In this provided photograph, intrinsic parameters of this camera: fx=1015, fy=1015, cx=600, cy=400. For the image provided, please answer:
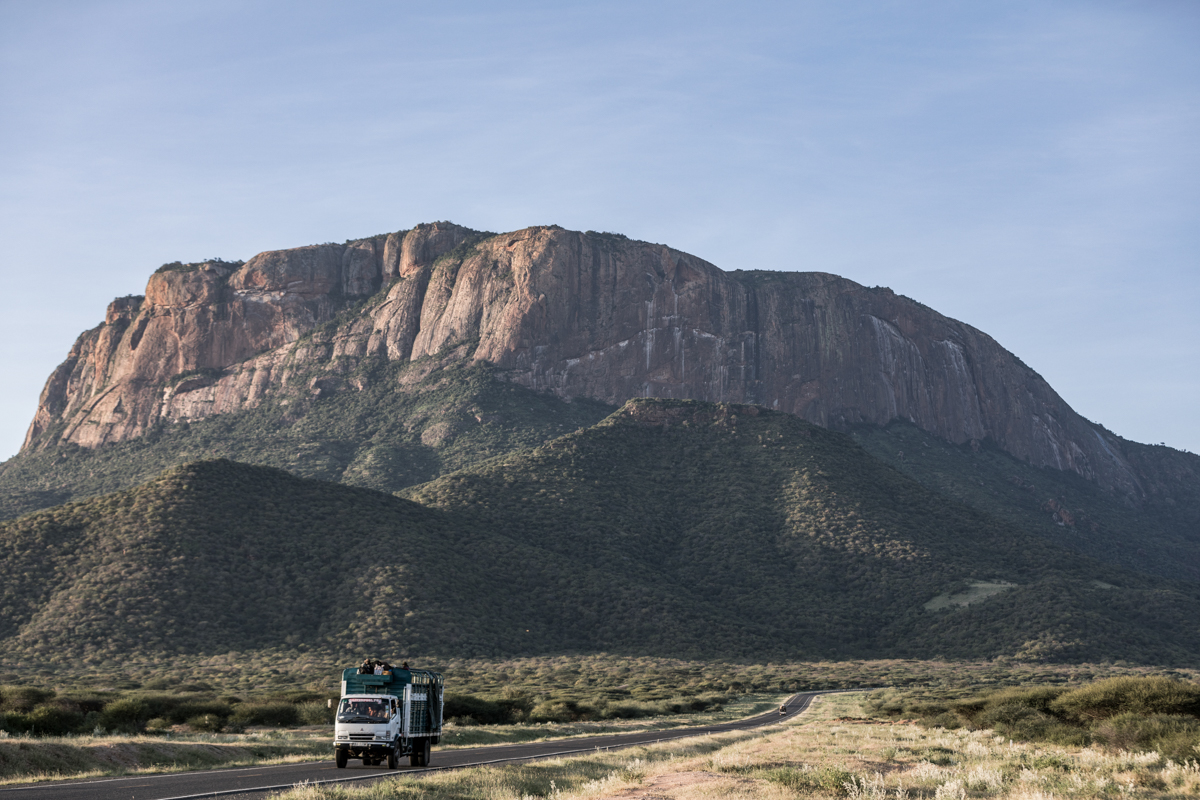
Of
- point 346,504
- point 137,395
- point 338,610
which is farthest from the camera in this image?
point 137,395

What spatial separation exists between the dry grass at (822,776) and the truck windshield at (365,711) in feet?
7.60

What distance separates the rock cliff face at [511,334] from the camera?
156375 mm

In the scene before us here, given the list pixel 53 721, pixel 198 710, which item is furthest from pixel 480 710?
pixel 53 721

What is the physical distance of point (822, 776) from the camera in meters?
18.1

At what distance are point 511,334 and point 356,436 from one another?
2798 centimetres

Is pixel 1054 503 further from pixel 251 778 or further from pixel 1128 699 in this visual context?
pixel 251 778

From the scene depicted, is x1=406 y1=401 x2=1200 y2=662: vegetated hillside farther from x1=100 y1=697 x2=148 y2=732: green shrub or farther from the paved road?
the paved road

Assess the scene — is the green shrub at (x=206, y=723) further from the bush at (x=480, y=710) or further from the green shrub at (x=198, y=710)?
the bush at (x=480, y=710)

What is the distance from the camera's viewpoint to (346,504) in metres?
89.6

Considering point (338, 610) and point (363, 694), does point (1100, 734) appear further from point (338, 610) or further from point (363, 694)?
point (338, 610)

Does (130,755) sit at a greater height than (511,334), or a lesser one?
lesser

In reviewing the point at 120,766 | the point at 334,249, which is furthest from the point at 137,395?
the point at 120,766

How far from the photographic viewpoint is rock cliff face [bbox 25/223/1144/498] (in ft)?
513

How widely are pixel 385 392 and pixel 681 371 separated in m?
45.5
